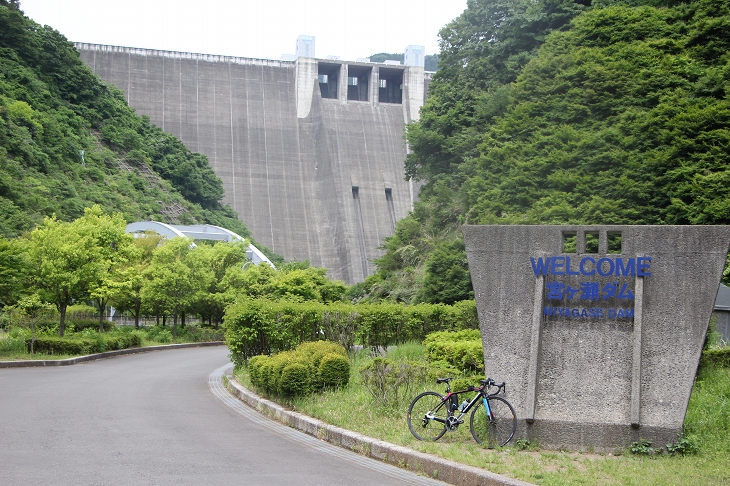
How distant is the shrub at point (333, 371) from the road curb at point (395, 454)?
79cm

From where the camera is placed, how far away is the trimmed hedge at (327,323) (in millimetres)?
17188

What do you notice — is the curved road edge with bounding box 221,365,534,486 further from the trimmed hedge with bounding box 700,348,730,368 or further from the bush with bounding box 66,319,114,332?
the bush with bounding box 66,319,114,332

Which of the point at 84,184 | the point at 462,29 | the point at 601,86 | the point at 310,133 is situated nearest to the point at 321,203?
the point at 310,133

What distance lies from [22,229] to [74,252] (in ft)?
52.8

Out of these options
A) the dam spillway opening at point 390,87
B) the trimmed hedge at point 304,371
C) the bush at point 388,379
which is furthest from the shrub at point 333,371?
the dam spillway opening at point 390,87

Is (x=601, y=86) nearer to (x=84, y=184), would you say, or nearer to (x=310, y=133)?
(x=84, y=184)

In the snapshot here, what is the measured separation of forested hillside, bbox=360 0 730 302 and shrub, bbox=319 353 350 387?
12556mm

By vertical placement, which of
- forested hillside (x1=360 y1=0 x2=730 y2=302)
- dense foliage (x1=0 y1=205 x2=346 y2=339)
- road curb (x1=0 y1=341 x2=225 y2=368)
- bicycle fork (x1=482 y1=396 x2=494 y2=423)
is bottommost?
road curb (x1=0 y1=341 x2=225 y2=368)

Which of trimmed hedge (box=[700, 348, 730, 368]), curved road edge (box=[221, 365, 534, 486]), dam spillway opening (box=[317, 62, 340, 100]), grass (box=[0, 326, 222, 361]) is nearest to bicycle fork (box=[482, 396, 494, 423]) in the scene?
curved road edge (box=[221, 365, 534, 486])

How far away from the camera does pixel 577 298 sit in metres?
9.07

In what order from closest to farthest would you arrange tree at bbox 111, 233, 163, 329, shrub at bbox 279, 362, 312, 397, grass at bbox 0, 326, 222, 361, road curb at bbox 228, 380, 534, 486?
1. road curb at bbox 228, 380, 534, 486
2. shrub at bbox 279, 362, 312, 397
3. grass at bbox 0, 326, 222, 361
4. tree at bbox 111, 233, 163, 329

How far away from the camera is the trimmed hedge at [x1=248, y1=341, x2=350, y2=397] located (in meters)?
12.1

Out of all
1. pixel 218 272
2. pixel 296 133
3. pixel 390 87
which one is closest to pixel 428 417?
pixel 218 272

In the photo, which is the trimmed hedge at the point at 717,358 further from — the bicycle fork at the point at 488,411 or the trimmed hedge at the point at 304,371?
the bicycle fork at the point at 488,411
